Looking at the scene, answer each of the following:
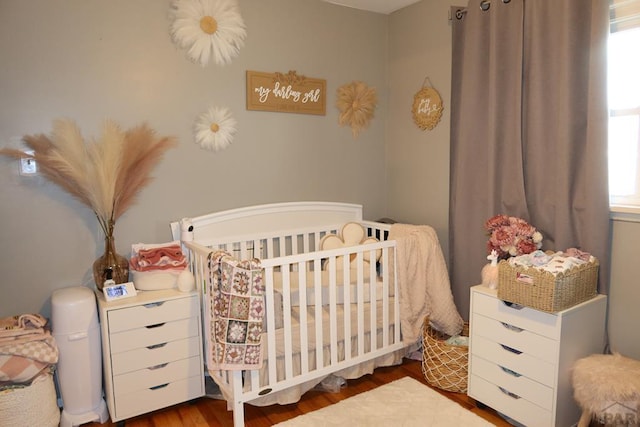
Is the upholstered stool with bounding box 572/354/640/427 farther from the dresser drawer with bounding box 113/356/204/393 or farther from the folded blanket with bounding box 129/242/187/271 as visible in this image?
the folded blanket with bounding box 129/242/187/271

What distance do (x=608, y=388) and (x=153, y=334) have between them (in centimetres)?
204

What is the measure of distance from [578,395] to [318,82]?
236cm

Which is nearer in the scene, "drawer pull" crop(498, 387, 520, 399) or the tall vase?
"drawer pull" crop(498, 387, 520, 399)

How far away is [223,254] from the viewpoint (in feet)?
6.66

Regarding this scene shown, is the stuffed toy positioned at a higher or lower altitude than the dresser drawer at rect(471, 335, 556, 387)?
higher

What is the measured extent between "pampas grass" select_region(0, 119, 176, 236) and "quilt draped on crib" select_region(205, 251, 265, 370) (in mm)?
700

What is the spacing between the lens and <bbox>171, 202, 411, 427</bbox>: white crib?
220 cm

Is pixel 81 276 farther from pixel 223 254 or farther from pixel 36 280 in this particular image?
pixel 223 254

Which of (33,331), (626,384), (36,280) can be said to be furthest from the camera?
(36,280)

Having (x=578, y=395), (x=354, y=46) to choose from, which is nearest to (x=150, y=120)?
(x=354, y=46)

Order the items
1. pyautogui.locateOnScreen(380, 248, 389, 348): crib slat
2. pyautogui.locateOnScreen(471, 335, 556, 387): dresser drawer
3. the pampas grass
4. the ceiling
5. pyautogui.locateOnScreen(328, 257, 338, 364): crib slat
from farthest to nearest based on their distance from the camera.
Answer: the ceiling, pyautogui.locateOnScreen(380, 248, 389, 348): crib slat, pyautogui.locateOnScreen(328, 257, 338, 364): crib slat, the pampas grass, pyautogui.locateOnScreen(471, 335, 556, 387): dresser drawer

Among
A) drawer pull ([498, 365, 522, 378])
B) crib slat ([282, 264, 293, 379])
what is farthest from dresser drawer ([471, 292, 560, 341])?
crib slat ([282, 264, 293, 379])

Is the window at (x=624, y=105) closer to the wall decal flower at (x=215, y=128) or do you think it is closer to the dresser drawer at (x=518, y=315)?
the dresser drawer at (x=518, y=315)

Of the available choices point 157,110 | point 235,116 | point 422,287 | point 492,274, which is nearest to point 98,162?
point 157,110
